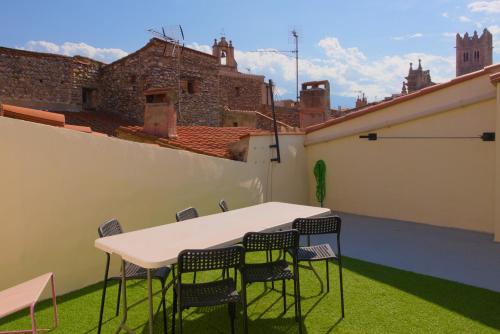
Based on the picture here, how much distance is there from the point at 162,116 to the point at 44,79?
735cm

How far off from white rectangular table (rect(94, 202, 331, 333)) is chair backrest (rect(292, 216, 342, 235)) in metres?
0.26

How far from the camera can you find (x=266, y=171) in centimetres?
859

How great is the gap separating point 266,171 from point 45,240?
16.1 ft

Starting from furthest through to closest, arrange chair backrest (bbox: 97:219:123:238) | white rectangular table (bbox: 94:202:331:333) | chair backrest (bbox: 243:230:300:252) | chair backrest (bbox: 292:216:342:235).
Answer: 1. chair backrest (bbox: 292:216:342:235)
2. chair backrest (bbox: 97:219:123:238)
3. chair backrest (bbox: 243:230:300:252)
4. white rectangular table (bbox: 94:202:331:333)

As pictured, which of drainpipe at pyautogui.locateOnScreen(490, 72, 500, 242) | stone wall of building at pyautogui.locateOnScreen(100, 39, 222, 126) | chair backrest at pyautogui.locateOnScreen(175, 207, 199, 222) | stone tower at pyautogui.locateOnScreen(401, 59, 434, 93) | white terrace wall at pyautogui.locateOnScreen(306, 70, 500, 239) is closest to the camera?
chair backrest at pyautogui.locateOnScreen(175, 207, 199, 222)

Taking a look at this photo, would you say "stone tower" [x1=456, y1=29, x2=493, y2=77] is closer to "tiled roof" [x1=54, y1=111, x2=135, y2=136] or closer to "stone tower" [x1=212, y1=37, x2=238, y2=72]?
"stone tower" [x1=212, y1=37, x2=238, y2=72]

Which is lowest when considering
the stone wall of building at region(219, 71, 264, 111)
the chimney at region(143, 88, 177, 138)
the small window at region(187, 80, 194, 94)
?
the chimney at region(143, 88, 177, 138)

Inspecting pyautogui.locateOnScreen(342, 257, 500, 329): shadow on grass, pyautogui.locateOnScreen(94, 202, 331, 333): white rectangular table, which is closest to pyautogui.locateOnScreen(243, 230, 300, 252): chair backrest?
pyautogui.locateOnScreen(94, 202, 331, 333): white rectangular table

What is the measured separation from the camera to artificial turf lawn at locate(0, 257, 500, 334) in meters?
3.79

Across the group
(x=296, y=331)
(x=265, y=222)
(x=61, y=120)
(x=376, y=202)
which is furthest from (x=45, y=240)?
(x=376, y=202)

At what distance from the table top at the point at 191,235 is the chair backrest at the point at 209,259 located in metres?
0.09

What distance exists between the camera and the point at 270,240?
3.48 meters

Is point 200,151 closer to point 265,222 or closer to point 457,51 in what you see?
point 265,222

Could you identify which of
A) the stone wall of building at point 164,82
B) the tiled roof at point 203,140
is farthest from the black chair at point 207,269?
the stone wall of building at point 164,82
